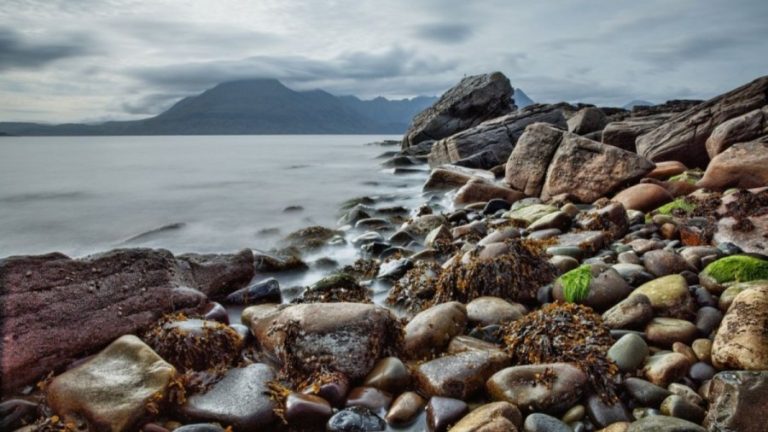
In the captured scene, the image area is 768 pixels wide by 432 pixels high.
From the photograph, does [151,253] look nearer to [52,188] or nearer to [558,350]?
[558,350]

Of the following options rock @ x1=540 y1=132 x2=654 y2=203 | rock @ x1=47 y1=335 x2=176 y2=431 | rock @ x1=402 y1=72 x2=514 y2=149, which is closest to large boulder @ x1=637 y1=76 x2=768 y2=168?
rock @ x1=540 y1=132 x2=654 y2=203

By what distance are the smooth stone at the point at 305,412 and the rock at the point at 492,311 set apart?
188 cm

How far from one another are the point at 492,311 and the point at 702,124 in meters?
10.5

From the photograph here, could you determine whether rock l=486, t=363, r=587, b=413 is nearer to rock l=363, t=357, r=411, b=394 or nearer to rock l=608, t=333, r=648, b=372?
rock l=608, t=333, r=648, b=372

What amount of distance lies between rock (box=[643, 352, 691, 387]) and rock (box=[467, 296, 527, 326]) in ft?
4.39

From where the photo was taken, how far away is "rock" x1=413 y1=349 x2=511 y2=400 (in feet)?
11.8

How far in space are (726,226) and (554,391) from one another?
15.3 ft

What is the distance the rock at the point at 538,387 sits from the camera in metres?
3.30

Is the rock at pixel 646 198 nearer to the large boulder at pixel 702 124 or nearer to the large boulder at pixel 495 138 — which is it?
the large boulder at pixel 702 124

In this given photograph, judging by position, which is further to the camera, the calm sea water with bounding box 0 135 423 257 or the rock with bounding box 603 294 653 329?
the calm sea water with bounding box 0 135 423 257

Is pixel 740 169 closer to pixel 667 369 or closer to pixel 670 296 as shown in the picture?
pixel 670 296

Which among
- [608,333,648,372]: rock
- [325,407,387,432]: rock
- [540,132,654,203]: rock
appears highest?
[540,132,654,203]: rock

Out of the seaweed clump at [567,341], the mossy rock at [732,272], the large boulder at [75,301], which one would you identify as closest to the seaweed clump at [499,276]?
the seaweed clump at [567,341]

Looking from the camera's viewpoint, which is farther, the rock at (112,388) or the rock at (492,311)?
the rock at (492,311)
